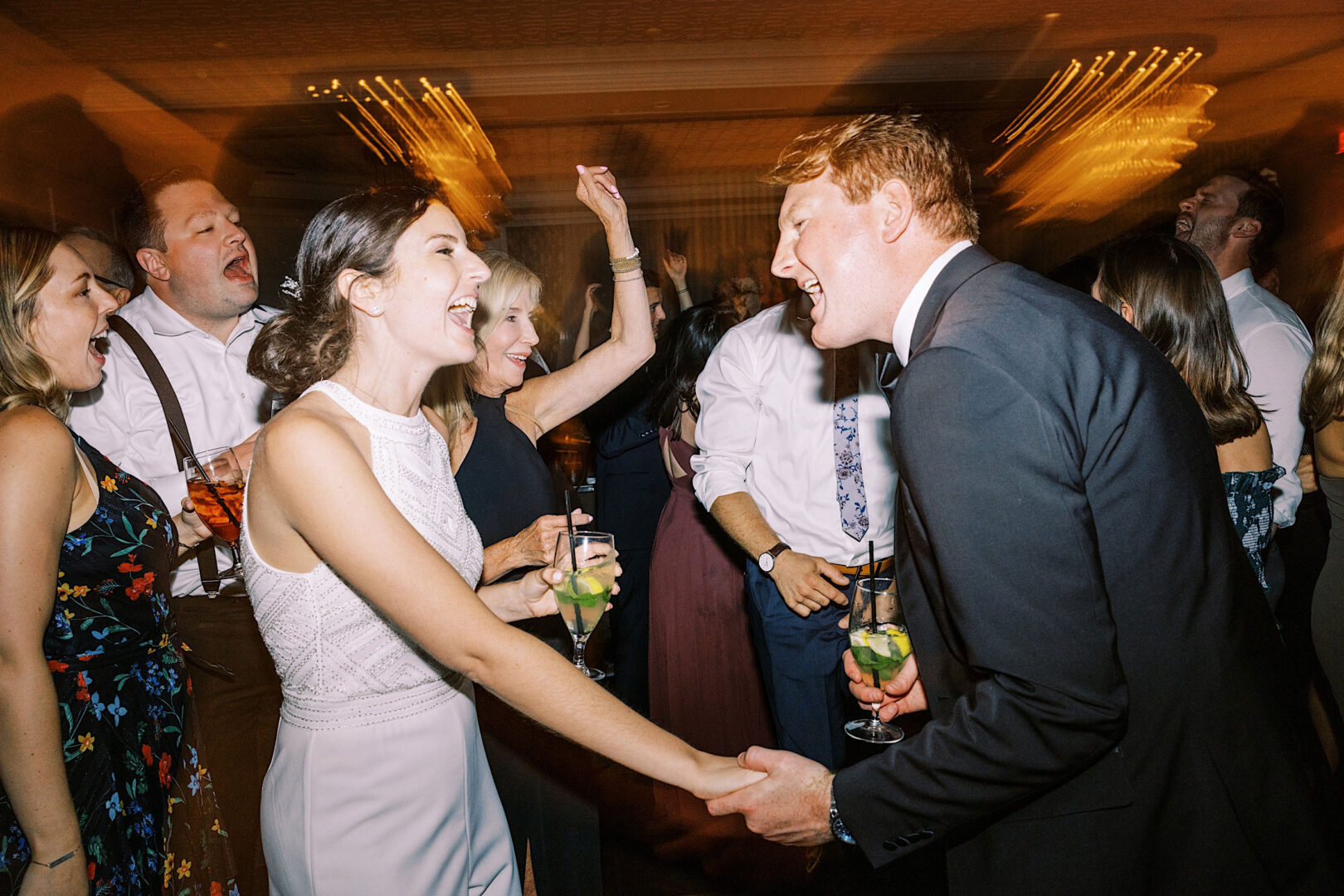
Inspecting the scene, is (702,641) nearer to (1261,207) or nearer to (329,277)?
(329,277)

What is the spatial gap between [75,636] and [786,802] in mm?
1550

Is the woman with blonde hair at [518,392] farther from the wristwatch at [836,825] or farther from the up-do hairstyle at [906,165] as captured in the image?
the wristwatch at [836,825]

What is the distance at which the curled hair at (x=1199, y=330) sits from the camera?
2480 mm

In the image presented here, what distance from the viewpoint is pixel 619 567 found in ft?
5.77

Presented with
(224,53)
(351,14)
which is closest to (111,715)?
(351,14)

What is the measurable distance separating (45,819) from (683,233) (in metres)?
9.43

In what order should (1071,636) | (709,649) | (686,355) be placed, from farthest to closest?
1. (686,355)
2. (709,649)
3. (1071,636)

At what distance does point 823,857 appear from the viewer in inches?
108

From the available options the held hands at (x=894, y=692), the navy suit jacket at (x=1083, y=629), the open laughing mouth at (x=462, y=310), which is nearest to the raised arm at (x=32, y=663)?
the open laughing mouth at (x=462, y=310)

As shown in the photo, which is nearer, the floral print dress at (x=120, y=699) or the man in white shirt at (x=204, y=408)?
the floral print dress at (x=120, y=699)

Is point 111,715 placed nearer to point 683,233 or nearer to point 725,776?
point 725,776

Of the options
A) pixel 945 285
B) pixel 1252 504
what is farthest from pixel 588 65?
pixel 945 285

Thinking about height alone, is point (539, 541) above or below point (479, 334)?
below

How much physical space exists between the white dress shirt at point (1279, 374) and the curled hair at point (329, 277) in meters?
2.96
